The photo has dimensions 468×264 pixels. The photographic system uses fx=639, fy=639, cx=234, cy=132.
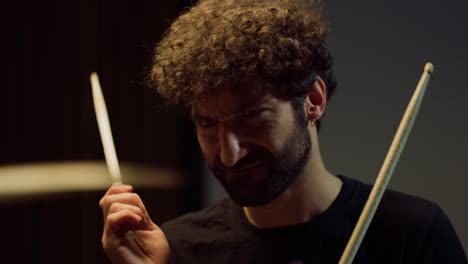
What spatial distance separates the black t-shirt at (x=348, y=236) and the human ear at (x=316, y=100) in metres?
0.13

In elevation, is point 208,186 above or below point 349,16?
below

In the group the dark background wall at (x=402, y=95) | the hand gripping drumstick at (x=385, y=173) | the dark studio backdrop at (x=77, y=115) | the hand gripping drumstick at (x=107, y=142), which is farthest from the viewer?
the dark studio backdrop at (x=77, y=115)

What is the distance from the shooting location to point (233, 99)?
3.35 feet

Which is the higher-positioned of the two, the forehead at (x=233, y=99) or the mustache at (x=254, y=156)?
the forehead at (x=233, y=99)

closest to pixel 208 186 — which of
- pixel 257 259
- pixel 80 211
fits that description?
pixel 80 211

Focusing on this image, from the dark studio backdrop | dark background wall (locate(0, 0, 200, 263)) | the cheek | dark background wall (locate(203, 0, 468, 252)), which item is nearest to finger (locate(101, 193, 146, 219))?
the cheek

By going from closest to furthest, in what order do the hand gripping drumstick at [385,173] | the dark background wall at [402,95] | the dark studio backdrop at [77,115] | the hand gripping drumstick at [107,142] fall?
Answer: the hand gripping drumstick at [385,173] → the hand gripping drumstick at [107,142] → the dark background wall at [402,95] → the dark studio backdrop at [77,115]

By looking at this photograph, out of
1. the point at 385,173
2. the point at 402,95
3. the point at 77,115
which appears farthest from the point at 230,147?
the point at 77,115

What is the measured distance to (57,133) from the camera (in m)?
1.88

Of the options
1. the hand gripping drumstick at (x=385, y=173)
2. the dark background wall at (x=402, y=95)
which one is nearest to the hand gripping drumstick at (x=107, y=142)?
the hand gripping drumstick at (x=385, y=173)

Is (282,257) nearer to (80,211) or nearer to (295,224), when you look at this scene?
(295,224)

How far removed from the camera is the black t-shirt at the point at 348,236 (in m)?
1.03

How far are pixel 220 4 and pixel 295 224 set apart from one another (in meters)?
0.41

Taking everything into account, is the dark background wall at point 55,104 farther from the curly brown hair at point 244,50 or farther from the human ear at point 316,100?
the human ear at point 316,100
